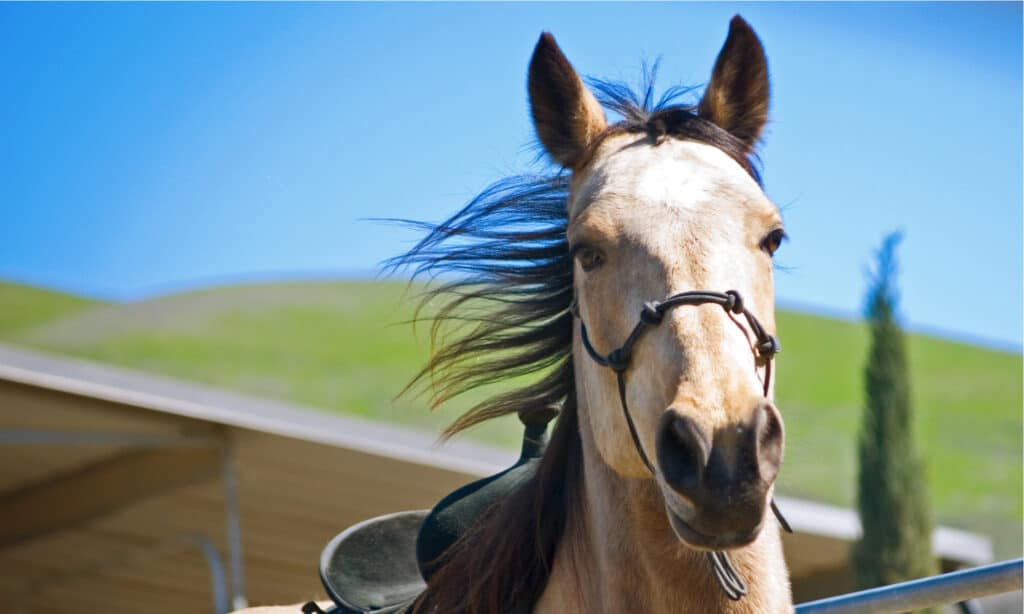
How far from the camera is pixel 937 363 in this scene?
6303cm

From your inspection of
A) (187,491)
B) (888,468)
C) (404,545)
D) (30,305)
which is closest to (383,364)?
(30,305)

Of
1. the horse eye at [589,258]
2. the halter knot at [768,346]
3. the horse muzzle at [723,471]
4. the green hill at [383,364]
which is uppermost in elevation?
the horse eye at [589,258]

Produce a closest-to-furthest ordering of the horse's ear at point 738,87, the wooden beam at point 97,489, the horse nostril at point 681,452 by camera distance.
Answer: the horse nostril at point 681,452 → the horse's ear at point 738,87 → the wooden beam at point 97,489

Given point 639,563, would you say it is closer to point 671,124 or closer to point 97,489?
point 671,124

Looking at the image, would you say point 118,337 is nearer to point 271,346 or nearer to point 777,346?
point 271,346

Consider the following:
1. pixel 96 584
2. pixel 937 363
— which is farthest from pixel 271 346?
pixel 96 584

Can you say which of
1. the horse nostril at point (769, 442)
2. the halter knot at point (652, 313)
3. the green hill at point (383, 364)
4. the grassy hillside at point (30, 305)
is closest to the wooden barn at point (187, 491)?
the halter knot at point (652, 313)

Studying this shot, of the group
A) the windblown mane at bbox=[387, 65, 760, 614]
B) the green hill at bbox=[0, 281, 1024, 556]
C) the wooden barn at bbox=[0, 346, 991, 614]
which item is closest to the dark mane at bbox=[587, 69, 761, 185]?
the windblown mane at bbox=[387, 65, 760, 614]

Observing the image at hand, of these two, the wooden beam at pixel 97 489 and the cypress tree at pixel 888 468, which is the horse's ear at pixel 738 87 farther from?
the cypress tree at pixel 888 468

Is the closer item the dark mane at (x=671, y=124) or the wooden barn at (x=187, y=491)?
the dark mane at (x=671, y=124)

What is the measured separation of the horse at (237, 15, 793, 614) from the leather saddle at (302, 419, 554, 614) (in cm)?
7

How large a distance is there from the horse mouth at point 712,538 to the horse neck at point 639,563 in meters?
0.23

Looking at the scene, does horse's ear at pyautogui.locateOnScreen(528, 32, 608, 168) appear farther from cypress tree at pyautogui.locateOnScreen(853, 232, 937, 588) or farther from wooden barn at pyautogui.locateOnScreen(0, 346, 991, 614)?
cypress tree at pyautogui.locateOnScreen(853, 232, 937, 588)

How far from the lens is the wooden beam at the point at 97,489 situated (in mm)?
9516
